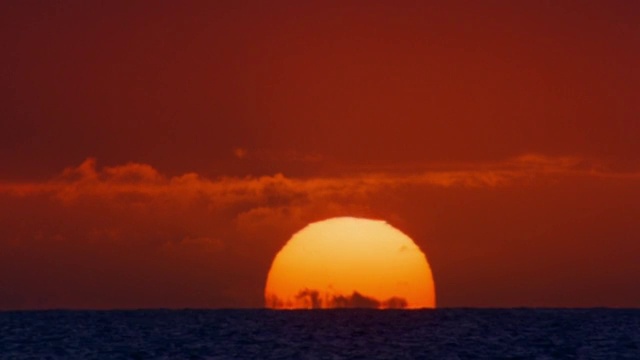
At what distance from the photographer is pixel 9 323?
131375 millimetres

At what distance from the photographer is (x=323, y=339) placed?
9594 centimetres

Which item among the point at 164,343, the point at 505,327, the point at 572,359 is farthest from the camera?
the point at 505,327

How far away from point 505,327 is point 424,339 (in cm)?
2198

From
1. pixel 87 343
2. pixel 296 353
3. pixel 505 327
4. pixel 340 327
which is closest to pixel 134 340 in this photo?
pixel 87 343

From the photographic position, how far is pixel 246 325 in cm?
12925

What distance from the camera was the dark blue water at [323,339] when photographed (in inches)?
3140

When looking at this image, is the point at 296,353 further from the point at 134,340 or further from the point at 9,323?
the point at 9,323

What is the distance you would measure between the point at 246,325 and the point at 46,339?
35366 millimetres

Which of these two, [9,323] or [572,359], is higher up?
[9,323]

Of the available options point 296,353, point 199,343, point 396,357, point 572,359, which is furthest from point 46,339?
point 572,359

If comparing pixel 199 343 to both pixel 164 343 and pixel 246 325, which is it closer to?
pixel 164 343

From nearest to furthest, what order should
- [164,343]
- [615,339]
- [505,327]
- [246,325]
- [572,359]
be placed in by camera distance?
[572,359] → [164,343] → [615,339] → [505,327] → [246,325]

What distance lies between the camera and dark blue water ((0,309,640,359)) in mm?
79750

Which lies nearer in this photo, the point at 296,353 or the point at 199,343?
the point at 296,353
